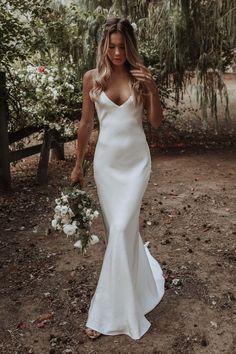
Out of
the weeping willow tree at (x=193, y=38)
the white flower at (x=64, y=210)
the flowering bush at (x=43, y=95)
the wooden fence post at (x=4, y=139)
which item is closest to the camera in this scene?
the white flower at (x=64, y=210)

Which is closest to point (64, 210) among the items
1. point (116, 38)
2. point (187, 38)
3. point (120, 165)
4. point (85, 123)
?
point (120, 165)

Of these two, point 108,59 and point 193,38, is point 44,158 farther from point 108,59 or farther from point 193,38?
point 108,59

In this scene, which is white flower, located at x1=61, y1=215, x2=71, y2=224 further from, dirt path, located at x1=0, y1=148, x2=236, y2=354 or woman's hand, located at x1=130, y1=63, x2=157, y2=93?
woman's hand, located at x1=130, y1=63, x2=157, y2=93

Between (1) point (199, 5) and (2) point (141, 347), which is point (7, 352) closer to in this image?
(2) point (141, 347)

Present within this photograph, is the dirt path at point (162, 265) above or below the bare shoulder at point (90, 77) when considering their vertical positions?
below

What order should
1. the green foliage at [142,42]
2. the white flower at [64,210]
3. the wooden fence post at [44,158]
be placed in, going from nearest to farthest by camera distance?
the white flower at [64,210] < the green foliage at [142,42] < the wooden fence post at [44,158]

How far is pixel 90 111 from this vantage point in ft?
10.1

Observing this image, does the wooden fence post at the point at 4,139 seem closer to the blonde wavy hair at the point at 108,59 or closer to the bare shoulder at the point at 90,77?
the bare shoulder at the point at 90,77

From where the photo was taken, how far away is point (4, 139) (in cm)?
544

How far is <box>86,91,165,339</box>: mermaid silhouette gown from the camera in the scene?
291 cm

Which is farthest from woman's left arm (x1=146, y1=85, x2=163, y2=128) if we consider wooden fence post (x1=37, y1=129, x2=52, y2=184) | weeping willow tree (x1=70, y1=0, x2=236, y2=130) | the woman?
weeping willow tree (x1=70, y1=0, x2=236, y2=130)

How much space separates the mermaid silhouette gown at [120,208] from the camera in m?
2.91

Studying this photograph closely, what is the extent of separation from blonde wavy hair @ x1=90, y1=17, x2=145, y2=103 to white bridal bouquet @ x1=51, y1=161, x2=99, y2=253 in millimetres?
633

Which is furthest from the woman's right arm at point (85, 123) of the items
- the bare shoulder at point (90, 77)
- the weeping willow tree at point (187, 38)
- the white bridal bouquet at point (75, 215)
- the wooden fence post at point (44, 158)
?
the weeping willow tree at point (187, 38)
